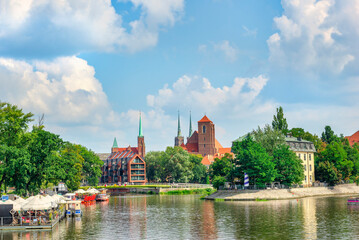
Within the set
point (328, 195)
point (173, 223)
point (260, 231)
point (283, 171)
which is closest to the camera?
point (260, 231)

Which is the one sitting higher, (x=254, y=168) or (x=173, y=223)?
(x=254, y=168)

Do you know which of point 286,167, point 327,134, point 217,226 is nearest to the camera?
point 217,226

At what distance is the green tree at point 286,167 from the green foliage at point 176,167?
68869 millimetres

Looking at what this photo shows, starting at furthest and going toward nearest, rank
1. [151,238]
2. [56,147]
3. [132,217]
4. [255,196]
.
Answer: [255,196] → [56,147] → [132,217] → [151,238]

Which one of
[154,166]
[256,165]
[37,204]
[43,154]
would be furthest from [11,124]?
[154,166]

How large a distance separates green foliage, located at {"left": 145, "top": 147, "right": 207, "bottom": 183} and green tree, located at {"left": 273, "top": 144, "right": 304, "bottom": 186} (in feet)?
226

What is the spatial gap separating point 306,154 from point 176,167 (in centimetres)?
5744

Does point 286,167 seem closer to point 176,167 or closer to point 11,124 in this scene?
point 11,124

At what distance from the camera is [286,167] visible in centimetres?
9719

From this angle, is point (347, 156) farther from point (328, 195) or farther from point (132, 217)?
point (132, 217)

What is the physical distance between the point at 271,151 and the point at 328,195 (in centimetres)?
2013

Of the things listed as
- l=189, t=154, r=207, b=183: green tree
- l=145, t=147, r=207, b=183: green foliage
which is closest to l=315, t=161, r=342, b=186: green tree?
l=145, t=147, r=207, b=183: green foliage

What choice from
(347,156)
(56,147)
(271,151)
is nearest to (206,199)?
(271,151)

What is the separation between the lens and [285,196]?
310 ft
